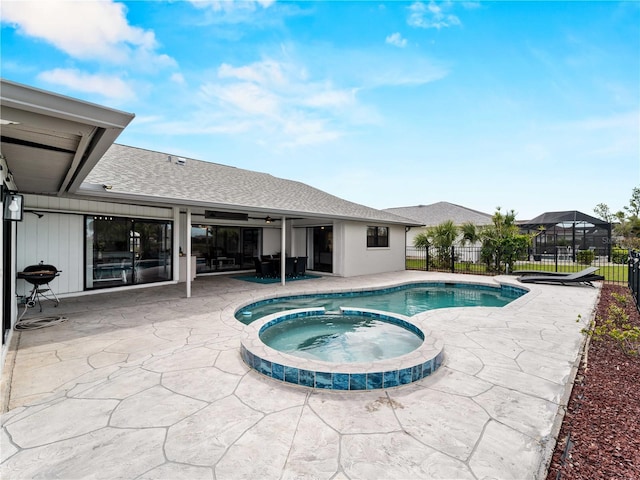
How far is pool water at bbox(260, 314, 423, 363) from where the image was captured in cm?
529

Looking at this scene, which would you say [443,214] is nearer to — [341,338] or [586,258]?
[586,258]

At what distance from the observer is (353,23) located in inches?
376

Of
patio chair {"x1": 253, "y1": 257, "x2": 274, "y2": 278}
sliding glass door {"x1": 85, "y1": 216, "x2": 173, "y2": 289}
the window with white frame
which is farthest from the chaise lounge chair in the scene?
sliding glass door {"x1": 85, "y1": 216, "x2": 173, "y2": 289}

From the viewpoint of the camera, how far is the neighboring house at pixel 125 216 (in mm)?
3188

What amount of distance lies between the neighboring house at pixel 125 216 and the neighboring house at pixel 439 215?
10488mm

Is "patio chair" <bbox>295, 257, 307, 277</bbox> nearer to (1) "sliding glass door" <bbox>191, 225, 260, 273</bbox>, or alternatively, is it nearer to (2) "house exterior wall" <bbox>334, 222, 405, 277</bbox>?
(2) "house exterior wall" <bbox>334, 222, 405, 277</bbox>

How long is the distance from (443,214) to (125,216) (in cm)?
2634

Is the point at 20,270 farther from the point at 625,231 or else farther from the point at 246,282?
the point at 625,231

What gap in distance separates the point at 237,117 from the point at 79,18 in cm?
835

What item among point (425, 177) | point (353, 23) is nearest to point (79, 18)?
point (353, 23)

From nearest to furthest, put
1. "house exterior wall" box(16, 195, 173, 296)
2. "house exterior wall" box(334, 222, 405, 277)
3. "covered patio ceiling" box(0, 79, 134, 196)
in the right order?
"covered patio ceiling" box(0, 79, 134, 196) < "house exterior wall" box(16, 195, 173, 296) < "house exterior wall" box(334, 222, 405, 277)

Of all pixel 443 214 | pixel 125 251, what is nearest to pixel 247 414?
pixel 125 251

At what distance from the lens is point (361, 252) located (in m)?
14.4

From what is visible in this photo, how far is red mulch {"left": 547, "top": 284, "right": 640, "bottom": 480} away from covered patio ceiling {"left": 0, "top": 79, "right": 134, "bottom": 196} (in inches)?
184
